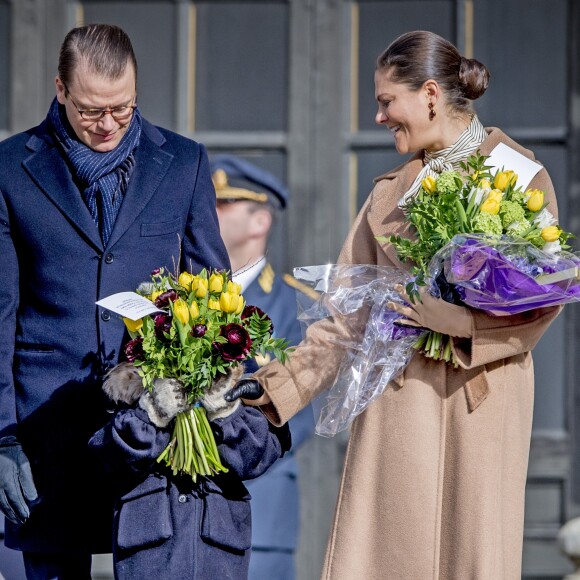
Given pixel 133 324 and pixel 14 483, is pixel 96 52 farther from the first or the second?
pixel 14 483

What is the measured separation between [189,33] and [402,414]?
2.86 metres

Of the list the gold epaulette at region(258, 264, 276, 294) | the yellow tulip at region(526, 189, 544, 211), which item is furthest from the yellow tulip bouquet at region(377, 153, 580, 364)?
the gold epaulette at region(258, 264, 276, 294)

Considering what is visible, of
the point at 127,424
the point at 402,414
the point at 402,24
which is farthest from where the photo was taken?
the point at 402,24

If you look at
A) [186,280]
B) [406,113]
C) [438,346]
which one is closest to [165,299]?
[186,280]

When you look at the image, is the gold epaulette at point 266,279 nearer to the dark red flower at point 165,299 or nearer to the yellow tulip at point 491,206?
the dark red flower at point 165,299

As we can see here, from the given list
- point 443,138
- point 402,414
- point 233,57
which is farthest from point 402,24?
point 402,414

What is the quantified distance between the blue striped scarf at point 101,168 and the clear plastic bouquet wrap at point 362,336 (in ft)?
1.66

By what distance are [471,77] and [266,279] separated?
1.45m

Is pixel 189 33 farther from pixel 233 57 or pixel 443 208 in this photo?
pixel 443 208

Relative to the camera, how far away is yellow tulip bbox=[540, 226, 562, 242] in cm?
318

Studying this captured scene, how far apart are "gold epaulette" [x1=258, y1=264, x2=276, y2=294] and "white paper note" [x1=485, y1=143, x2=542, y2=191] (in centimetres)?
145

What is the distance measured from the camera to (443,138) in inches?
136

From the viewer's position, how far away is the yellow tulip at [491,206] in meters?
3.17

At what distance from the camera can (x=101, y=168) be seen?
3.42 m
